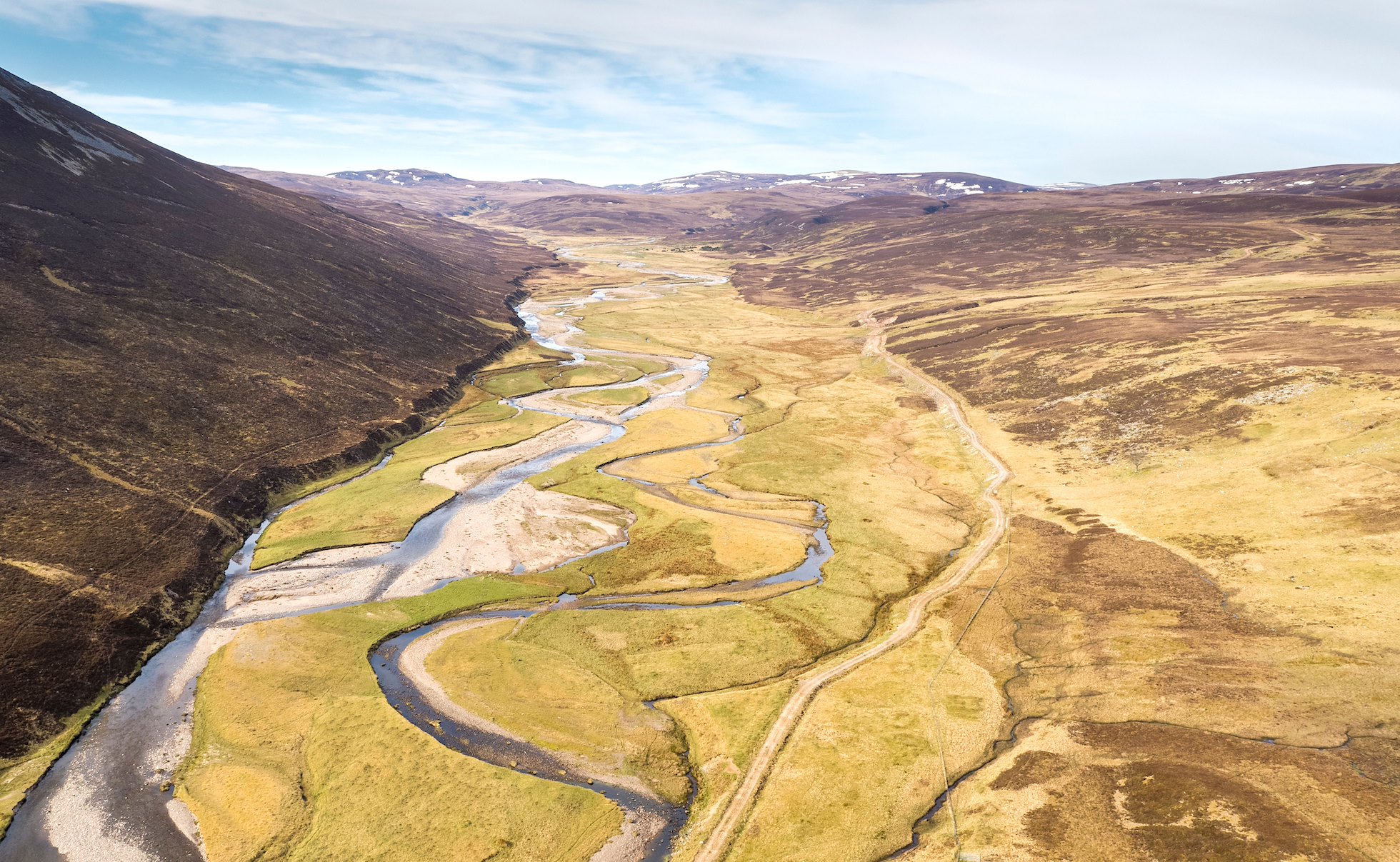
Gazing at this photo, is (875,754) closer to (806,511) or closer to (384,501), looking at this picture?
(806,511)

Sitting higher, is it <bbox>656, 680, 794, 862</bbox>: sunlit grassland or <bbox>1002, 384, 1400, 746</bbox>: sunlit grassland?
<bbox>1002, 384, 1400, 746</bbox>: sunlit grassland

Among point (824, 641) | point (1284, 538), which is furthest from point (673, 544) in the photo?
point (1284, 538)

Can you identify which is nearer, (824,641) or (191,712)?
(191,712)

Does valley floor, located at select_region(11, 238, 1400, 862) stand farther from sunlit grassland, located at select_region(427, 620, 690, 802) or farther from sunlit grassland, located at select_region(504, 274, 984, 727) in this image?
sunlit grassland, located at select_region(504, 274, 984, 727)

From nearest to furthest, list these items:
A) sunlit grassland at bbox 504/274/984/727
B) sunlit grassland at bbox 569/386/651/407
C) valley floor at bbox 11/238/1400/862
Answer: valley floor at bbox 11/238/1400/862, sunlit grassland at bbox 504/274/984/727, sunlit grassland at bbox 569/386/651/407

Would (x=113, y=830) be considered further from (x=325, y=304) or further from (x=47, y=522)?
(x=325, y=304)

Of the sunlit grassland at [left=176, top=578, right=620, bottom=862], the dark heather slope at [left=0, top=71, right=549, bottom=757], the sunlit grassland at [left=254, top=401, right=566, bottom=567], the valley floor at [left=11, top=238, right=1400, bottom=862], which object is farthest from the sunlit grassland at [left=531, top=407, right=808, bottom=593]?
the dark heather slope at [left=0, top=71, right=549, bottom=757]

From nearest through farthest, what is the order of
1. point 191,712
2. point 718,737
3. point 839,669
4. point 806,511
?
point 718,737
point 191,712
point 839,669
point 806,511
